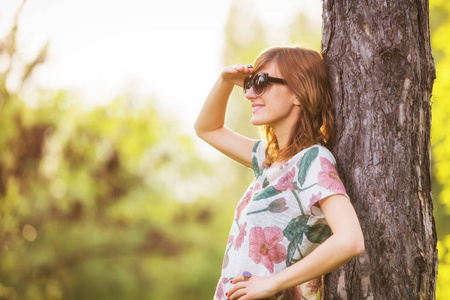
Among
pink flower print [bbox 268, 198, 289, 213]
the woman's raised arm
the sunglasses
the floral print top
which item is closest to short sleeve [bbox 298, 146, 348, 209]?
the floral print top

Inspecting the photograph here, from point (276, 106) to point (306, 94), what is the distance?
145mm

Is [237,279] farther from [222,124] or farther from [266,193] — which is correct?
[222,124]

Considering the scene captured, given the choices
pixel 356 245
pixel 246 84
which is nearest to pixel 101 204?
pixel 246 84

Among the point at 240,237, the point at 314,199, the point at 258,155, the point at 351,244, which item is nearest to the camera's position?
the point at 351,244

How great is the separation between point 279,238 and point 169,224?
15585 mm

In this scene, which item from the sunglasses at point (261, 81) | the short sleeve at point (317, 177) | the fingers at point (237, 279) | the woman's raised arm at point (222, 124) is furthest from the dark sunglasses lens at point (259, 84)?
the fingers at point (237, 279)

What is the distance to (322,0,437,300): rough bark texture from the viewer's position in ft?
7.43

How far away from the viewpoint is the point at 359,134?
7.74 feet

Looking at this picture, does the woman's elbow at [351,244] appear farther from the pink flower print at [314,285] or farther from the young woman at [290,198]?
the pink flower print at [314,285]

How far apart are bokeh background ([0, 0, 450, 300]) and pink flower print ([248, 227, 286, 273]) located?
26.7 ft

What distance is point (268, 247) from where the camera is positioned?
2.22m

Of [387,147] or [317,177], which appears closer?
[317,177]

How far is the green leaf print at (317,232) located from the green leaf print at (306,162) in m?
0.22

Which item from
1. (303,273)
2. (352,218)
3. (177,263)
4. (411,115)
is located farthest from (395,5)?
(177,263)
